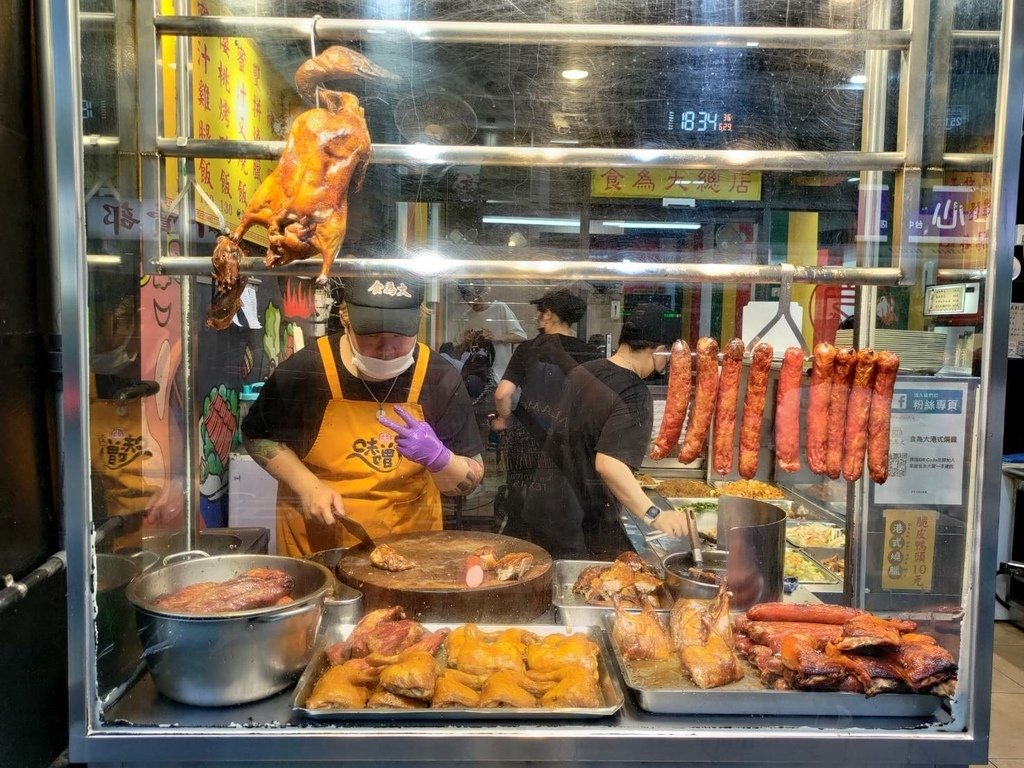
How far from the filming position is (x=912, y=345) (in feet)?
9.51

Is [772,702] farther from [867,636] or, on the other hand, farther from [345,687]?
[345,687]

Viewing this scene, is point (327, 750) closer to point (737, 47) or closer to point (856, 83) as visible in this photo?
point (737, 47)

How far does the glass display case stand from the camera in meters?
2.24

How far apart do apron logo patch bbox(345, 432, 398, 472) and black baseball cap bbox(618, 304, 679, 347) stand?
101 cm

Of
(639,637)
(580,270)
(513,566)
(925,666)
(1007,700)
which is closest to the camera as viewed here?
(925,666)

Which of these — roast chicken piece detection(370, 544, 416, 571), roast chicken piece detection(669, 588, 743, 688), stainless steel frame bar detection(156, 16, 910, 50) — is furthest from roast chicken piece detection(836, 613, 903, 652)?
stainless steel frame bar detection(156, 16, 910, 50)

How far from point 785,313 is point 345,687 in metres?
1.99

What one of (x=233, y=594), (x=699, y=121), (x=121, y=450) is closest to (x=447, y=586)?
(x=233, y=594)

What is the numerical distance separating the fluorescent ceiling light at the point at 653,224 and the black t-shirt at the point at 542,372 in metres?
A: 0.47

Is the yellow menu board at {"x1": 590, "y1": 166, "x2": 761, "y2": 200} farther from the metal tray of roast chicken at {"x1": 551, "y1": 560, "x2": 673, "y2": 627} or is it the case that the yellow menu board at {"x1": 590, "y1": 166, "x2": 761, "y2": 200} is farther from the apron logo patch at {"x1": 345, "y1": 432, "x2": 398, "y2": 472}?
the metal tray of roast chicken at {"x1": 551, "y1": 560, "x2": 673, "y2": 627}

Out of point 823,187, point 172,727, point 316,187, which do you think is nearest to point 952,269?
point 823,187

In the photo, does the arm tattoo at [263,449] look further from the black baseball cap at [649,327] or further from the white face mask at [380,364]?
the black baseball cap at [649,327]

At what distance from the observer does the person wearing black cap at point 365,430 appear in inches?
115

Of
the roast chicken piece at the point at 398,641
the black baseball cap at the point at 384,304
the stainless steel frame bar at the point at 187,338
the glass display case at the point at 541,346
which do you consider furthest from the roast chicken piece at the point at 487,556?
the stainless steel frame bar at the point at 187,338
